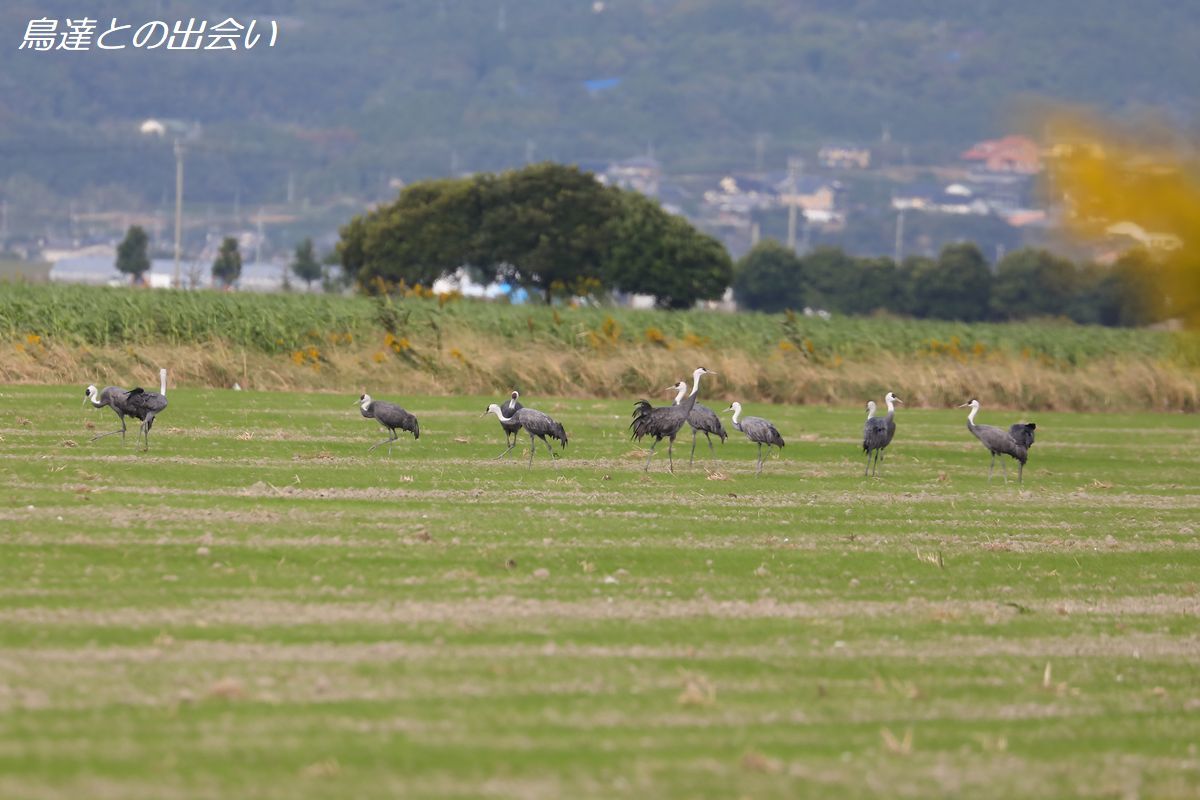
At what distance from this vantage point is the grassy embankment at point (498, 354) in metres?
38.8

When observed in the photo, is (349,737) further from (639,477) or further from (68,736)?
(639,477)

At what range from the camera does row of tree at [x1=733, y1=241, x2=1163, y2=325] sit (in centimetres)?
15175

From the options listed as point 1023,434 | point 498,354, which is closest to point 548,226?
point 498,354

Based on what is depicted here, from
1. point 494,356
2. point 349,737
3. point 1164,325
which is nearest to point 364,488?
point 349,737

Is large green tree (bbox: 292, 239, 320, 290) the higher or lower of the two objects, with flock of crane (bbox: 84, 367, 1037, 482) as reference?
higher

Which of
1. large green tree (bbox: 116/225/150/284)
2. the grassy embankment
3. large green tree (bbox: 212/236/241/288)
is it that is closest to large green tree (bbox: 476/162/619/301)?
large green tree (bbox: 212/236/241/288)

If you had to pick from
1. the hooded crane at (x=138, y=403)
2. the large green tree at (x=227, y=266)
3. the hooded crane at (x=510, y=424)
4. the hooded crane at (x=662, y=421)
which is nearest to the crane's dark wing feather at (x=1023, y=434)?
the hooded crane at (x=662, y=421)

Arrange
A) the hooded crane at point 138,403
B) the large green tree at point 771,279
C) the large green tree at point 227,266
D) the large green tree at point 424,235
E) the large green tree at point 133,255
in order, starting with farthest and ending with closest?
the large green tree at point 133,255, the large green tree at point 771,279, the large green tree at point 227,266, the large green tree at point 424,235, the hooded crane at point 138,403

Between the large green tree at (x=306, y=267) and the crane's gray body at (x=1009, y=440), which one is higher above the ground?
the large green tree at (x=306, y=267)

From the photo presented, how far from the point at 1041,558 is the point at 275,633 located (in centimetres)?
830

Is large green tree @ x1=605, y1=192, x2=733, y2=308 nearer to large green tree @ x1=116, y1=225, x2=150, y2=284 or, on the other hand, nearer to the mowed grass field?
large green tree @ x1=116, y1=225, x2=150, y2=284

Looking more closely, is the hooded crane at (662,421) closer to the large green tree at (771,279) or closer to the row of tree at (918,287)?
the row of tree at (918,287)

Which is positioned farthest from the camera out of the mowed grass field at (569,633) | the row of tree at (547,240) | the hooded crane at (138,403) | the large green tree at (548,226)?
the large green tree at (548,226)

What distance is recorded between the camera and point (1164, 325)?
7605 mm
